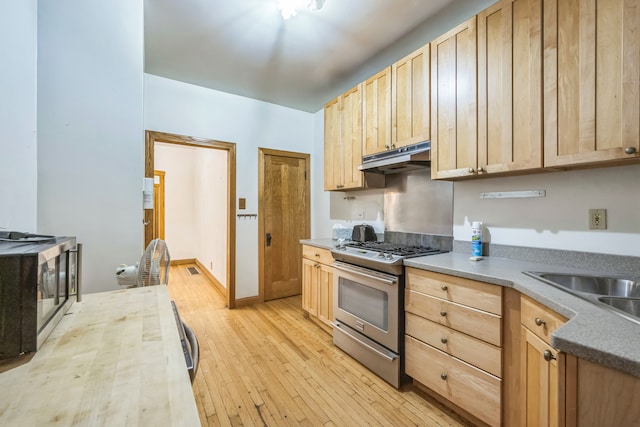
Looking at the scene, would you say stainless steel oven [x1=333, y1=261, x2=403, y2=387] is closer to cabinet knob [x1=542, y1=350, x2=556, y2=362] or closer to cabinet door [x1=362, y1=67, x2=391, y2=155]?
cabinet knob [x1=542, y1=350, x2=556, y2=362]

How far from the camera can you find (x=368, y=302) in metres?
2.16

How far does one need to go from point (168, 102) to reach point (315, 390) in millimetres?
3161

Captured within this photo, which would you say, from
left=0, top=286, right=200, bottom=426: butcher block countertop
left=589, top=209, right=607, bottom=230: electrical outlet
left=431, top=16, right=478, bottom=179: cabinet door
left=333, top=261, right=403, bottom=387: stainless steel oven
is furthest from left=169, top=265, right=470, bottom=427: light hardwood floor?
left=431, top=16, right=478, bottom=179: cabinet door

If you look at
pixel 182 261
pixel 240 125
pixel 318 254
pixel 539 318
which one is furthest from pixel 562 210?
pixel 182 261

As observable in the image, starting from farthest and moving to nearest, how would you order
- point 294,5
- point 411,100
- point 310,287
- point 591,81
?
point 310,287 → point 411,100 → point 294,5 → point 591,81

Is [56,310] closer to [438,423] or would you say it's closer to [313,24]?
[438,423]

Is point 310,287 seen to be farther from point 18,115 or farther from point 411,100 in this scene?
point 18,115

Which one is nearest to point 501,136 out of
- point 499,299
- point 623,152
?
point 623,152

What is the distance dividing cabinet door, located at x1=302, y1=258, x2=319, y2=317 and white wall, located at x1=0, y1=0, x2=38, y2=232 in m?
2.16

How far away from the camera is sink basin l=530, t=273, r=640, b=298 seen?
1.33 metres

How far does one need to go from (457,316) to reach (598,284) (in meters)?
0.69

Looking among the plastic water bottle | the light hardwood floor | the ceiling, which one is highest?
the ceiling

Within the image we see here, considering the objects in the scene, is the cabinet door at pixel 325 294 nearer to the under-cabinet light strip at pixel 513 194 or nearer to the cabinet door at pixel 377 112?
the cabinet door at pixel 377 112

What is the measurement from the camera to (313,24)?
2.15 meters
